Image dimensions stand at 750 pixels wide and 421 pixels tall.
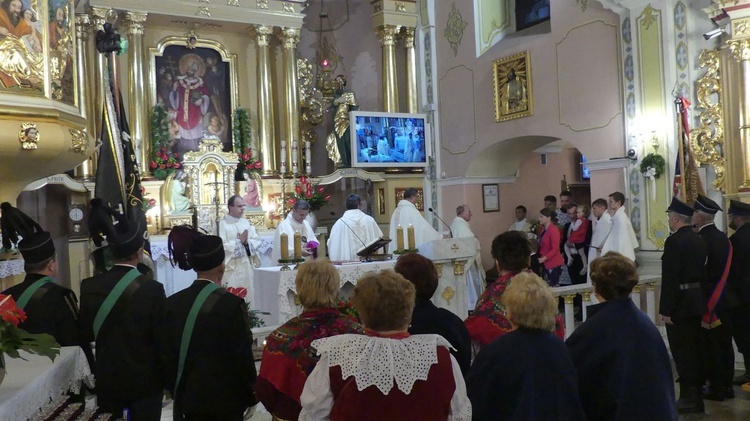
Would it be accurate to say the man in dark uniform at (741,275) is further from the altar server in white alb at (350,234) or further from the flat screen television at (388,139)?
the flat screen television at (388,139)

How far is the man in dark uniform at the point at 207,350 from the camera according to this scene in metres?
3.26

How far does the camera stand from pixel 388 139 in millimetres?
12141

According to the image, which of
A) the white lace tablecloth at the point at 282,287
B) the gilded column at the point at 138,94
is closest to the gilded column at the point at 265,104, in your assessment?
the gilded column at the point at 138,94

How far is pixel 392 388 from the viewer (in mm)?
2502

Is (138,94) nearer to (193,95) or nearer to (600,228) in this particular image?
(193,95)

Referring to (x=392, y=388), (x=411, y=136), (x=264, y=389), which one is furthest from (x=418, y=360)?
(x=411, y=136)

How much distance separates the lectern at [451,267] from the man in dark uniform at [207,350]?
13.9ft

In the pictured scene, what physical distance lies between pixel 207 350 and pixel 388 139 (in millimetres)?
9098

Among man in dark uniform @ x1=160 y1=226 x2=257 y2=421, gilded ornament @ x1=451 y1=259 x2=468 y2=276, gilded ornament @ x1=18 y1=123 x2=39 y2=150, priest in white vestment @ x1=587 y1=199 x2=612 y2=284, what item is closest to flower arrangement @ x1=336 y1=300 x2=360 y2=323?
man in dark uniform @ x1=160 y1=226 x2=257 y2=421

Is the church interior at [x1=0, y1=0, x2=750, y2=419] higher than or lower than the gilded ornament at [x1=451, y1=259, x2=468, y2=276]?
higher

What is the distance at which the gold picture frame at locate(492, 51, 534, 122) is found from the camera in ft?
39.8

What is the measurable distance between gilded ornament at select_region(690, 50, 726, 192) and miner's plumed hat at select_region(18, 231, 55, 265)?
7591 millimetres

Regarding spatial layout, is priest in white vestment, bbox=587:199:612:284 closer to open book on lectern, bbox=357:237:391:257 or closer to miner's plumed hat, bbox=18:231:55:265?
open book on lectern, bbox=357:237:391:257

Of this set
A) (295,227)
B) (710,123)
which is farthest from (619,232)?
(295,227)
